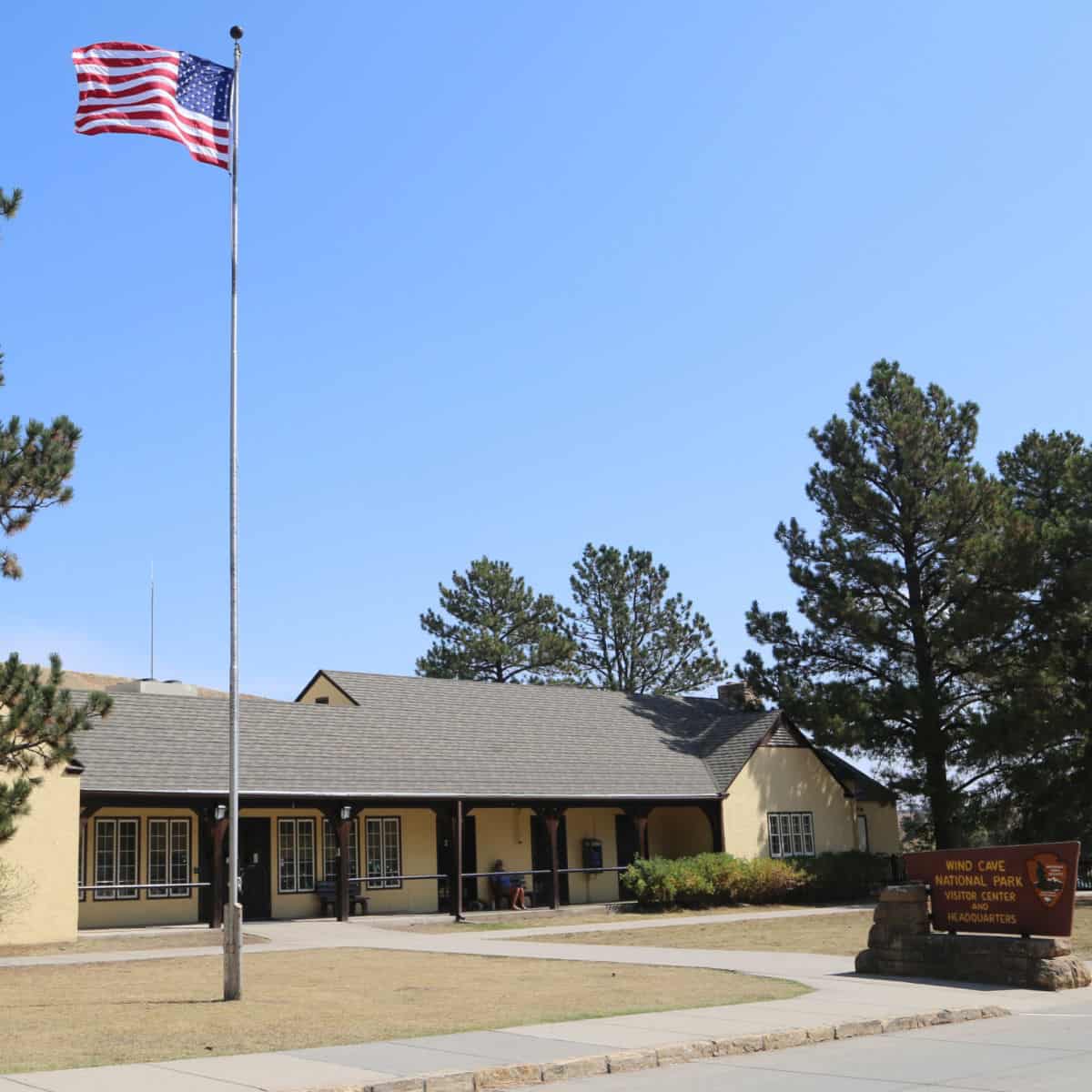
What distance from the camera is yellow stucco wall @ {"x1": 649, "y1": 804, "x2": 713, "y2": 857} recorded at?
3709 cm

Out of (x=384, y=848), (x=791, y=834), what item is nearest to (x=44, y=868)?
(x=384, y=848)

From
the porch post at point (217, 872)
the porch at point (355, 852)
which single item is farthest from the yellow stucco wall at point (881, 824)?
the porch post at point (217, 872)

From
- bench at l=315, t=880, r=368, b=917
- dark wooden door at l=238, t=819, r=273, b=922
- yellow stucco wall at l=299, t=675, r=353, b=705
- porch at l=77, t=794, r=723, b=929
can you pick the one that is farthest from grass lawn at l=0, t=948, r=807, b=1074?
yellow stucco wall at l=299, t=675, r=353, b=705

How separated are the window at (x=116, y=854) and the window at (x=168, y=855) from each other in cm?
33

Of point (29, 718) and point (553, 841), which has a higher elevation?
point (29, 718)

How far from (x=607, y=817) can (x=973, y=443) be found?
53.9ft

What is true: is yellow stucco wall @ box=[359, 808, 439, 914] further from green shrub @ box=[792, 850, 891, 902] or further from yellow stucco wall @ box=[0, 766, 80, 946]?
green shrub @ box=[792, 850, 891, 902]

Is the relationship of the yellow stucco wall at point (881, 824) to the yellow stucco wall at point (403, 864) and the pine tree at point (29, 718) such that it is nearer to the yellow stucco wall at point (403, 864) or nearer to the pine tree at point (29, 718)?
the yellow stucco wall at point (403, 864)

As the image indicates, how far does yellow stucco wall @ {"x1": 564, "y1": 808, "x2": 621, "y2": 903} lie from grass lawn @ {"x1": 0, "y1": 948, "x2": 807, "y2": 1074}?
14.9m

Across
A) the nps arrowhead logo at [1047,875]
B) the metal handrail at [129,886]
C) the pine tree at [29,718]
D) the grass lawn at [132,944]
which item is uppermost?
the pine tree at [29,718]

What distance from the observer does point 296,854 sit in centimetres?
3000

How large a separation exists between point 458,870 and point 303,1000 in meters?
15.6

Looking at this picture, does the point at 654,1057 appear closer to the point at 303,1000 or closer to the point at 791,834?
the point at 303,1000

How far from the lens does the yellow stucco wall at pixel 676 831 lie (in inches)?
1460
